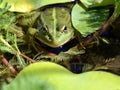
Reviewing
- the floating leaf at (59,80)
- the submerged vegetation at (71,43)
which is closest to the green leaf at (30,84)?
the floating leaf at (59,80)

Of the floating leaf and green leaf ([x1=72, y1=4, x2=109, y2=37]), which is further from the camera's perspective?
green leaf ([x1=72, y1=4, x2=109, y2=37])

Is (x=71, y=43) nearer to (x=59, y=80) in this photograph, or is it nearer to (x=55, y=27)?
(x=55, y=27)

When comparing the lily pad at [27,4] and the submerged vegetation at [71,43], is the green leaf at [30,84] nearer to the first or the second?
the submerged vegetation at [71,43]

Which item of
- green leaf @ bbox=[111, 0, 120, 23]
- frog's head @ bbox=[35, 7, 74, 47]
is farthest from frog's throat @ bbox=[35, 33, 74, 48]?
green leaf @ bbox=[111, 0, 120, 23]

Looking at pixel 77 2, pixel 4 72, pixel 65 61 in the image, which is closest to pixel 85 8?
pixel 77 2

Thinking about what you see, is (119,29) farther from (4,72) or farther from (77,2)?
(4,72)

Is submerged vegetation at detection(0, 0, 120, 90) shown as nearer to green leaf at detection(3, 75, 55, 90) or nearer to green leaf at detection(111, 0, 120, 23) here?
green leaf at detection(111, 0, 120, 23)
